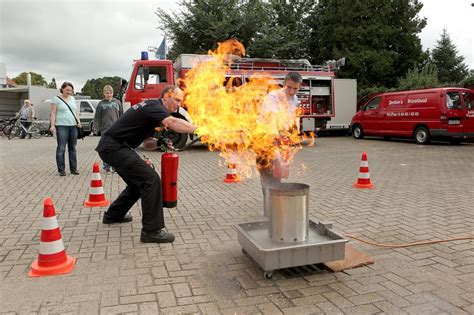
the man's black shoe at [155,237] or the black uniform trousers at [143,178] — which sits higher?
the black uniform trousers at [143,178]

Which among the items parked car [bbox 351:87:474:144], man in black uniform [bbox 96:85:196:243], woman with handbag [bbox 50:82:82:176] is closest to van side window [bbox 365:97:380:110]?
parked car [bbox 351:87:474:144]

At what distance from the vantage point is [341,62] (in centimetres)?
1705

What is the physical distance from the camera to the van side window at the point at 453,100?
15125 millimetres

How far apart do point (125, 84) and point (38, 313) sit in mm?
11930

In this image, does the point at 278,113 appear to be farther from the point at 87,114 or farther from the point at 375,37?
the point at 375,37

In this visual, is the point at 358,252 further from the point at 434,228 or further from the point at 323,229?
the point at 434,228

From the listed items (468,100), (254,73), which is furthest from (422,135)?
(254,73)

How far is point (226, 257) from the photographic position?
4215mm

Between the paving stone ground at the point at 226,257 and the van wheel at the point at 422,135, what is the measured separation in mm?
8327

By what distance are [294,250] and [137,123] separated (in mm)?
2304

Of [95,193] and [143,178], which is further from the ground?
[143,178]

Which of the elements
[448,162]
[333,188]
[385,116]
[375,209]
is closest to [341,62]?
[385,116]

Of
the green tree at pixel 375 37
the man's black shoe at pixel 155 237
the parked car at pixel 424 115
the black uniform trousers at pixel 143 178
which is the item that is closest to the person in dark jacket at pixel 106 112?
the black uniform trousers at pixel 143 178

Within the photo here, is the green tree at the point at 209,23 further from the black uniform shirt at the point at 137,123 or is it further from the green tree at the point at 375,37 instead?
the black uniform shirt at the point at 137,123
